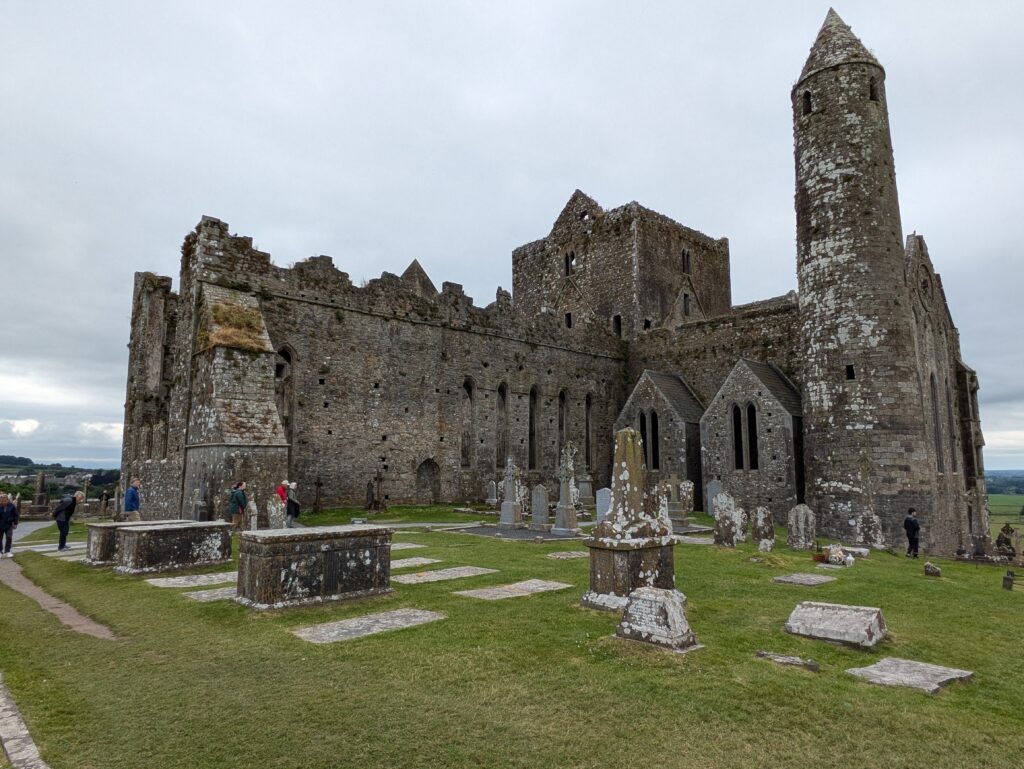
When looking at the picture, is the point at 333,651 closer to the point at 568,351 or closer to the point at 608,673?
the point at 608,673

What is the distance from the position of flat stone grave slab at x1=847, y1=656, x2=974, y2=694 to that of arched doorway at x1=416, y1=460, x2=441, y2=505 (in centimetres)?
1816

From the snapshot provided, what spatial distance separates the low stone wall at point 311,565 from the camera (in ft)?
23.7

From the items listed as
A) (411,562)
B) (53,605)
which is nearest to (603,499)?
(411,562)

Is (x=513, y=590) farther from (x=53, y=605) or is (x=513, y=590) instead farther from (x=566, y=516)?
(x=566, y=516)

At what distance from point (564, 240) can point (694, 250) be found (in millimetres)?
6991

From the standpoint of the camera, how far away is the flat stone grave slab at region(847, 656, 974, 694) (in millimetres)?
4770

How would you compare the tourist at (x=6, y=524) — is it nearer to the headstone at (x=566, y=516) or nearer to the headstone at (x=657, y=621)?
the headstone at (x=566, y=516)

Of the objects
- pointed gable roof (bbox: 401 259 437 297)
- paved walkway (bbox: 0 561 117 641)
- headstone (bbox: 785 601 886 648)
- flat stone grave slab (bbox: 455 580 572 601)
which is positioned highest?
pointed gable roof (bbox: 401 259 437 297)

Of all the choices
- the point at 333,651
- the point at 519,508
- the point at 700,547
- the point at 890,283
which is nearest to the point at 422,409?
the point at 519,508

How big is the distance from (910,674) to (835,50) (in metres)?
21.0

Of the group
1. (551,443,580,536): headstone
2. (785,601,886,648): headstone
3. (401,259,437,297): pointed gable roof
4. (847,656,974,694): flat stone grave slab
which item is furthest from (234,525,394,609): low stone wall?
(401,259,437,297): pointed gable roof

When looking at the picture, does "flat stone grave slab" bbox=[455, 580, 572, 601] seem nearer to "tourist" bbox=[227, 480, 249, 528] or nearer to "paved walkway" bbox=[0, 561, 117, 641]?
"paved walkway" bbox=[0, 561, 117, 641]

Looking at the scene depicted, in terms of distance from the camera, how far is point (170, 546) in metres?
9.93

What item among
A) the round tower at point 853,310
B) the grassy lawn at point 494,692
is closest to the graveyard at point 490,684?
the grassy lawn at point 494,692
